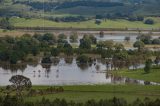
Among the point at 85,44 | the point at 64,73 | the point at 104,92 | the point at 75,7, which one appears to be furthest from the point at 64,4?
the point at 104,92

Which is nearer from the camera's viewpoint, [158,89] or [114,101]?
[114,101]

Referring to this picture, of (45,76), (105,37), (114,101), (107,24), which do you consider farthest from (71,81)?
(107,24)

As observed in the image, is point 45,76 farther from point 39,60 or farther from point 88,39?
point 88,39

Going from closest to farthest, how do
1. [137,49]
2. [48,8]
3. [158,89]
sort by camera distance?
[158,89] < [137,49] < [48,8]

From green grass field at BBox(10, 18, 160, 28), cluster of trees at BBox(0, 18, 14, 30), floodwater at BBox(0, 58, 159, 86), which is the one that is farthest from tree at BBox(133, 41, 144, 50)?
green grass field at BBox(10, 18, 160, 28)

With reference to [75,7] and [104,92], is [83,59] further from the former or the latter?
[75,7]

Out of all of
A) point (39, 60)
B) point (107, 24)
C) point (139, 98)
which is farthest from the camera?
point (107, 24)

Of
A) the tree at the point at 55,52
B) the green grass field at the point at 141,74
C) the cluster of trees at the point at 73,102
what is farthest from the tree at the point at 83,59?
the cluster of trees at the point at 73,102

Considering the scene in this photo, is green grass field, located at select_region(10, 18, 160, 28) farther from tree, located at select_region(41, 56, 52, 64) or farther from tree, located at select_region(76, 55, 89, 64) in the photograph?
tree, located at select_region(76, 55, 89, 64)
